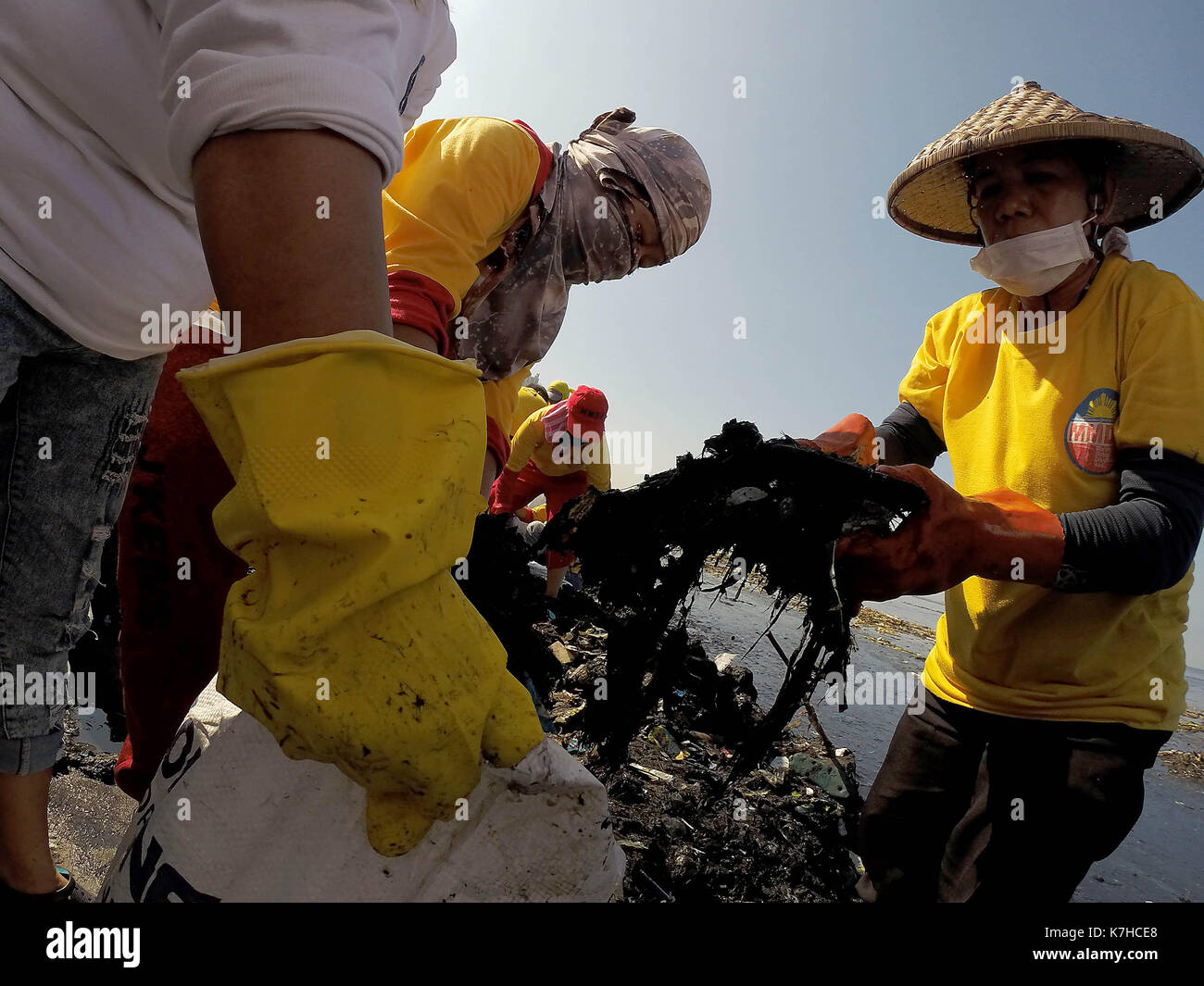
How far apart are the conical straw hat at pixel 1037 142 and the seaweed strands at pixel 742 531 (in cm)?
130

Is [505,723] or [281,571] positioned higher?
[281,571]

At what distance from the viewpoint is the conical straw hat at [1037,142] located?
5.73ft

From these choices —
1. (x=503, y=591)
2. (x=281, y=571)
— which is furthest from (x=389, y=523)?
(x=503, y=591)

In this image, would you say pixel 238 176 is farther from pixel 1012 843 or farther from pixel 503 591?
pixel 503 591

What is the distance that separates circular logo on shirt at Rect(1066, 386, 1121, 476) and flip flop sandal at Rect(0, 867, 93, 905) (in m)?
2.64

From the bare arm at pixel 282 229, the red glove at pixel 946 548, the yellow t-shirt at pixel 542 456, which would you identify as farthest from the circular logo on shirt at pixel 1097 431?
the yellow t-shirt at pixel 542 456

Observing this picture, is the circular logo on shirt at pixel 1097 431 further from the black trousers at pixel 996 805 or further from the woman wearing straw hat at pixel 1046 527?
the black trousers at pixel 996 805

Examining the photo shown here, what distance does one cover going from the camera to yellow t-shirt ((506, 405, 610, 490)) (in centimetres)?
494

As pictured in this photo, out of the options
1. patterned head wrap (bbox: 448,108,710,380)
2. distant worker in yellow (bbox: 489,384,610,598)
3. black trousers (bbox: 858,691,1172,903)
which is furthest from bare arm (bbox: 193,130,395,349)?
distant worker in yellow (bbox: 489,384,610,598)

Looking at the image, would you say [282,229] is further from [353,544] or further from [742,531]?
[742,531]

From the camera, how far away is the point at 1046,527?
1396mm

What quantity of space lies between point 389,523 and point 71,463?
108cm

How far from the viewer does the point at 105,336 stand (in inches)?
39.9

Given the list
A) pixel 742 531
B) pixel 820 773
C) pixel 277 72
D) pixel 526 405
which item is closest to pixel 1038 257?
pixel 742 531
